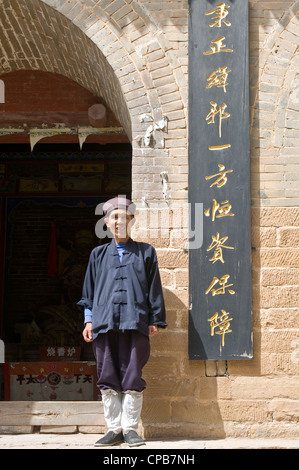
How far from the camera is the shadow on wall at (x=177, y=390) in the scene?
5129 mm

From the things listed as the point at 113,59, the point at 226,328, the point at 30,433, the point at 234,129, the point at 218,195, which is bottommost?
the point at 30,433

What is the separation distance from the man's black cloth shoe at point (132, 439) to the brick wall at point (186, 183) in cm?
52

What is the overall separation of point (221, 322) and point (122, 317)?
0.85 meters

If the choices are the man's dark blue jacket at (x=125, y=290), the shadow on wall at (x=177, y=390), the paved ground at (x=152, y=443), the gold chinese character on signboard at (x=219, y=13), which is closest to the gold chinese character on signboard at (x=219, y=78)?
the gold chinese character on signboard at (x=219, y=13)

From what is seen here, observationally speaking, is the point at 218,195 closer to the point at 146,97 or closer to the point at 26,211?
the point at 146,97

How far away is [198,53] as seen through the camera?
5.61 meters

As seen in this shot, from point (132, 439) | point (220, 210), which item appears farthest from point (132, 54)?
point (132, 439)

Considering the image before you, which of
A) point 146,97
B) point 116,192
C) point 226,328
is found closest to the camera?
point 226,328

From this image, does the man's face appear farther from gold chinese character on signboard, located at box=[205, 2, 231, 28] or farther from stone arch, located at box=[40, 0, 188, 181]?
gold chinese character on signboard, located at box=[205, 2, 231, 28]

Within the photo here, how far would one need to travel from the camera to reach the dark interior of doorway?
10.6 meters

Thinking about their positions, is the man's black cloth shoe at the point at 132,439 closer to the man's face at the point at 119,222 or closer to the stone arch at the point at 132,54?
the man's face at the point at 119,222

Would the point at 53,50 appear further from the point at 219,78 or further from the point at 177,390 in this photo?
the point at 177,390

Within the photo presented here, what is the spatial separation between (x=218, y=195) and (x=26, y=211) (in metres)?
6.39

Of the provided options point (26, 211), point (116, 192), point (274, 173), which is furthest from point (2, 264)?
point (274, 173)
